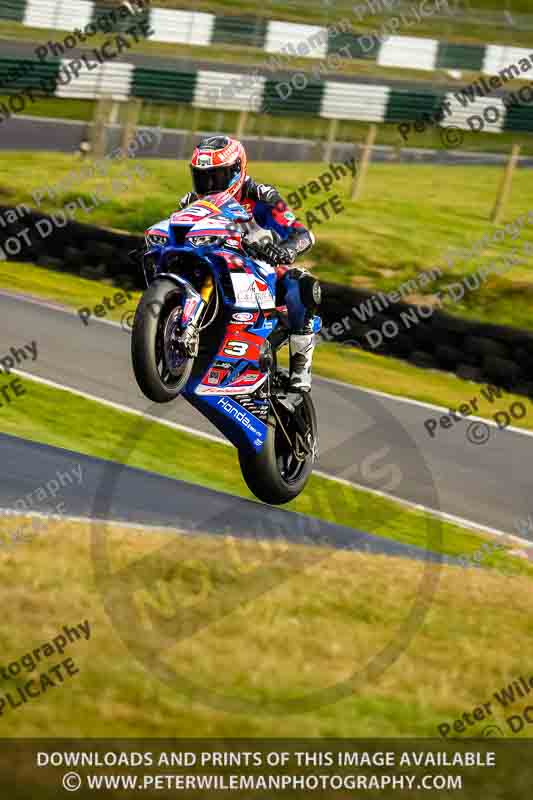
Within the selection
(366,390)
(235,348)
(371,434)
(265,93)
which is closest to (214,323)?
(235,348)

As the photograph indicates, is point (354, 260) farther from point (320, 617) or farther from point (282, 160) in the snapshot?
point (320, 617)

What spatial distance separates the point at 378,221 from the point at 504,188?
8.80ft

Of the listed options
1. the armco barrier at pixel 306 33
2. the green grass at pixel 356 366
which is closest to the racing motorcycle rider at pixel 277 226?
the green grass at pixel 356 366

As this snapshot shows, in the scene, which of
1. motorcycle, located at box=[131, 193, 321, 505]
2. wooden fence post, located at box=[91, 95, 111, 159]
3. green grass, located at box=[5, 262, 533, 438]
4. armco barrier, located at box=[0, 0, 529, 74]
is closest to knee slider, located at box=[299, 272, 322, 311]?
motorcycle, located at box=[131, 193, 321, 505]

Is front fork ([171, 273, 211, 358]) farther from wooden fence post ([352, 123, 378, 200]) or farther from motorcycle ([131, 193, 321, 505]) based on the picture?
wooden fence post ([352, 123, 378, 200])

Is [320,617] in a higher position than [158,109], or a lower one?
higher

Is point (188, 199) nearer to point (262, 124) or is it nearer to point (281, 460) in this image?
point (281, 460)

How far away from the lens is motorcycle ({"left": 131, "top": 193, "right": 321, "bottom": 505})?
718cm

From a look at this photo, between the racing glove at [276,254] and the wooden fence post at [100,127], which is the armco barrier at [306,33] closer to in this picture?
the wooden fence post at [100,127]

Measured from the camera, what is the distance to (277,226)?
8.52 meters

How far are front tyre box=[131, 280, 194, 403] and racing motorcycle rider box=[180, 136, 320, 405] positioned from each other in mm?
1043

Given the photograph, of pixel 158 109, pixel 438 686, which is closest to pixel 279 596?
pixel 438 686

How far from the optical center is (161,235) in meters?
7.71

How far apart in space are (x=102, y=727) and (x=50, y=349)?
1032 centimetres
